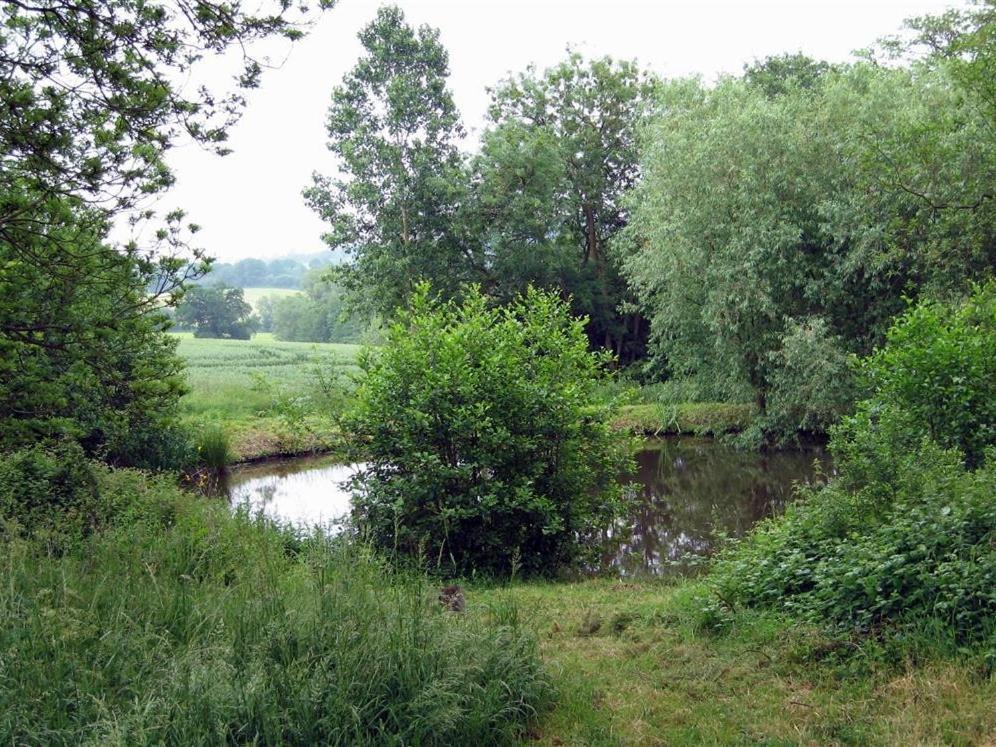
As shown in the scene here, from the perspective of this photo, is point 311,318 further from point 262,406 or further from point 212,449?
point 212,449

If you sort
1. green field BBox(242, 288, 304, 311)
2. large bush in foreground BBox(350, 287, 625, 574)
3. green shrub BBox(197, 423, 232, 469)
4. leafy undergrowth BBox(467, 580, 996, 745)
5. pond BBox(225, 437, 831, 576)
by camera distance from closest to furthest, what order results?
leafy undergrowth BBox(467, 580, 996, 745), large bush in foreground BBox(350, 287, 625, 574), pond BBox(225, 437, 831, 576), green shrub BBox(197, 423, 232, 469), green field BBox(242, 288, 304, 311)

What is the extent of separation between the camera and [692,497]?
17203 mm

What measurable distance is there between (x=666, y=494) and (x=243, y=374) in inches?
875

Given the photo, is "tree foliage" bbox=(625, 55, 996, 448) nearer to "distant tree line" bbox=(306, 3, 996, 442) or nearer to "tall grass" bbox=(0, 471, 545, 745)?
"distant tree line" bbox=(306, 3, 996, 442)

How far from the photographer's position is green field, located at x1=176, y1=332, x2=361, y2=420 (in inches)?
648

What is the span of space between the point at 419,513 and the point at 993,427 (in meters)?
6.47

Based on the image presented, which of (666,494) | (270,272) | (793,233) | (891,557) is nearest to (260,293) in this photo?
(270,272)

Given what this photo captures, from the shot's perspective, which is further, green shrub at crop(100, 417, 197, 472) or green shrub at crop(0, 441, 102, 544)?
green shrub at crop(100, 417, 197, 472)

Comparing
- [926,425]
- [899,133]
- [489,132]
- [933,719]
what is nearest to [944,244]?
[899,133]

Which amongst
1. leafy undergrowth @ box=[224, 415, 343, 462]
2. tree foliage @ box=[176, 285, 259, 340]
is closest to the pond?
leafy undergrowth @ box=[224, 415, 343, 462]

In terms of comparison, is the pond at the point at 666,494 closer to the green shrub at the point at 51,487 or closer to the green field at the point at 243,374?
the green shrub at the point at 51,487

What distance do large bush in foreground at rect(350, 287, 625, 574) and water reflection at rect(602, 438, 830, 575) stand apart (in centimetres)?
157

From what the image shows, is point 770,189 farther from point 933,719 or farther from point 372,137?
point 933,719

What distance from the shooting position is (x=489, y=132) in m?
32.0
